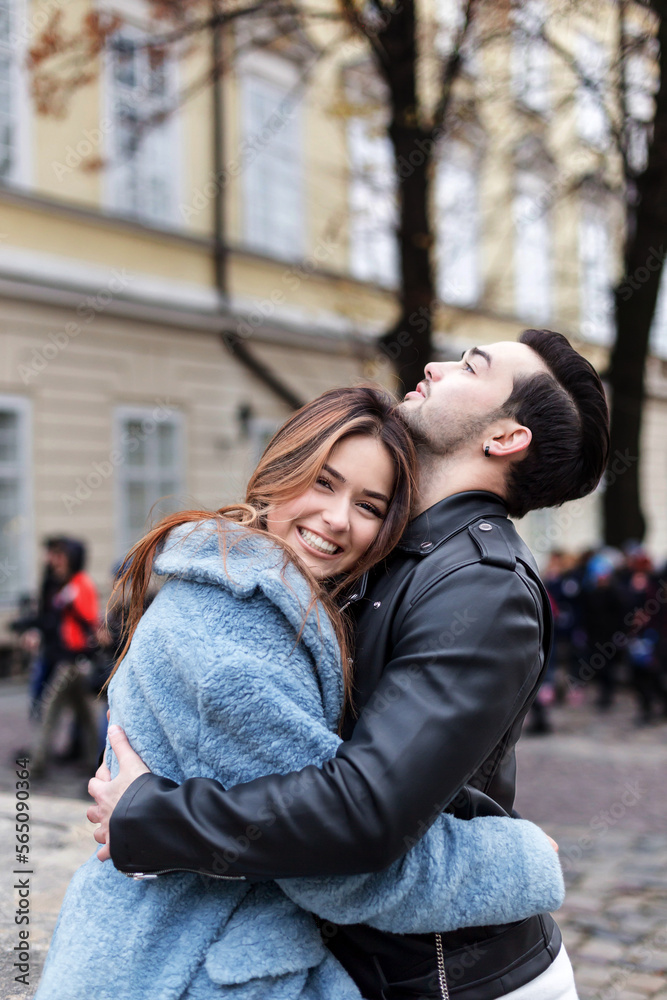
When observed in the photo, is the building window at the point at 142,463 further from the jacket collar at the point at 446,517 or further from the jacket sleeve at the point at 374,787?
the jacket sleeve at the point at 374,787

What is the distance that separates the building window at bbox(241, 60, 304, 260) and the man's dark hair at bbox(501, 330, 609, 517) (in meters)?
13.5

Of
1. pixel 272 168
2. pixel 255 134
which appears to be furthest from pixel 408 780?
pixel 272 168

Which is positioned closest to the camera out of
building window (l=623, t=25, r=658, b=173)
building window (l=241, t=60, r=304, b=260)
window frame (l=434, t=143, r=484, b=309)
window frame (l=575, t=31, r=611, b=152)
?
building window (l=623, t=25, r=658, b=173)

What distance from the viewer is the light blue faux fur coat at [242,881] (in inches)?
57.0

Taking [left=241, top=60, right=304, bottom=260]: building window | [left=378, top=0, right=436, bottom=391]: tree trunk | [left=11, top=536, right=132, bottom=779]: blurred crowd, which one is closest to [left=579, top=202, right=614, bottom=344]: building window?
[left=378, top=0, right=436, bottom=391]: tree trunk

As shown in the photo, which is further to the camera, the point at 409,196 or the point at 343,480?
the point at 409,196

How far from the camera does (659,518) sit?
25516 mm

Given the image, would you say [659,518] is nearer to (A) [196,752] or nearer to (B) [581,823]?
(B) [581,823]

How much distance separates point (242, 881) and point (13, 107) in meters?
12.3

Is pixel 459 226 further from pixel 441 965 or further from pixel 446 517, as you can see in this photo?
pixel 441 965

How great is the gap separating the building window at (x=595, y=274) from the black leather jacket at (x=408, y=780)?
10.7m

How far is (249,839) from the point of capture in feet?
4.63

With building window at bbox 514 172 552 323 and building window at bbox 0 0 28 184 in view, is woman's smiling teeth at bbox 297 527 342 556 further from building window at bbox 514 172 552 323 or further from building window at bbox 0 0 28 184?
building window at bbox 514 172 552 323

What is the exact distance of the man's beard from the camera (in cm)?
193
